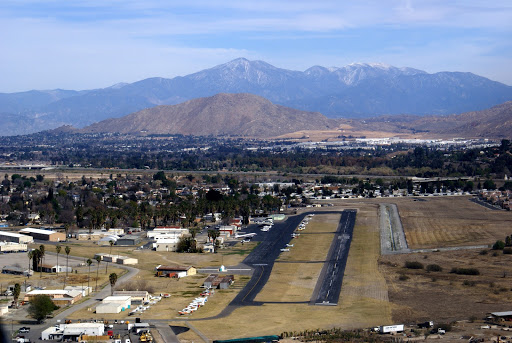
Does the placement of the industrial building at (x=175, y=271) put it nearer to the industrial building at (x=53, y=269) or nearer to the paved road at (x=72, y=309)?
the paved road at (x=72, y=309)

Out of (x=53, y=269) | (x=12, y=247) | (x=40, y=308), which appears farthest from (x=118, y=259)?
(x=40, y=308)

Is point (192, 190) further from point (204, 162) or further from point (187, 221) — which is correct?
point (204, 162)

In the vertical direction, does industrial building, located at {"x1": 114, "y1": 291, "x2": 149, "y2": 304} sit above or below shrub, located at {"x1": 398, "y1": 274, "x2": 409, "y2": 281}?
below

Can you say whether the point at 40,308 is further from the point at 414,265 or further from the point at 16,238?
the point at 16,238

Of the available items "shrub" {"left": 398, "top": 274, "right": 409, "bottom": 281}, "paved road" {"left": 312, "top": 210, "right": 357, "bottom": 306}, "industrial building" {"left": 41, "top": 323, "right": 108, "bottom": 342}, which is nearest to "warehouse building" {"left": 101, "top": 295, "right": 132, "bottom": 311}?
"industrial building" {"left": 41, "top": 323, "right": 108, "bottom": 342}

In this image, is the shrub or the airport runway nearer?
the airport runway

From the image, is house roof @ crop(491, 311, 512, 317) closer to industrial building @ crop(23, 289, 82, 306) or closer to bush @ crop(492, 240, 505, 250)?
bush @ crop(492, 240, 505, 250)

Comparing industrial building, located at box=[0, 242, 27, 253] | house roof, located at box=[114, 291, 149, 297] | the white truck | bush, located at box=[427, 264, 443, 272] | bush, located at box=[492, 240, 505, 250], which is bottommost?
industrial building, located at box=[0, 242, 27, 253]
